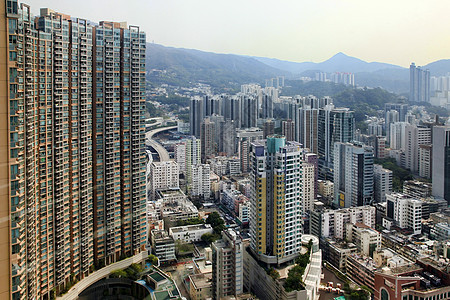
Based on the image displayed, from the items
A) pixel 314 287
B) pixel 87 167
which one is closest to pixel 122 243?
pixel 87 167

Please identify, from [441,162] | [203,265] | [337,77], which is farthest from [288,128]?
[203,265]

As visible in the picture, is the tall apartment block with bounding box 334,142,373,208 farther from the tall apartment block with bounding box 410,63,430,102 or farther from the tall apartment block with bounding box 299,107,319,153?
the tall apartment block with bounding box 299,107,319,153

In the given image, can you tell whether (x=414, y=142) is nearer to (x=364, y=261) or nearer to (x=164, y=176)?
(x=364, y=261)

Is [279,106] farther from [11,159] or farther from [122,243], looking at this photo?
[11,159]

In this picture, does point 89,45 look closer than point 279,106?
Yes

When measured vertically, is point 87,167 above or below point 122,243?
above

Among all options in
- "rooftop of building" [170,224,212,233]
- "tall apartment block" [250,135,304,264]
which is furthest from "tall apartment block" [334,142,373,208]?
"tall apartment block" [250,135,304,264]
